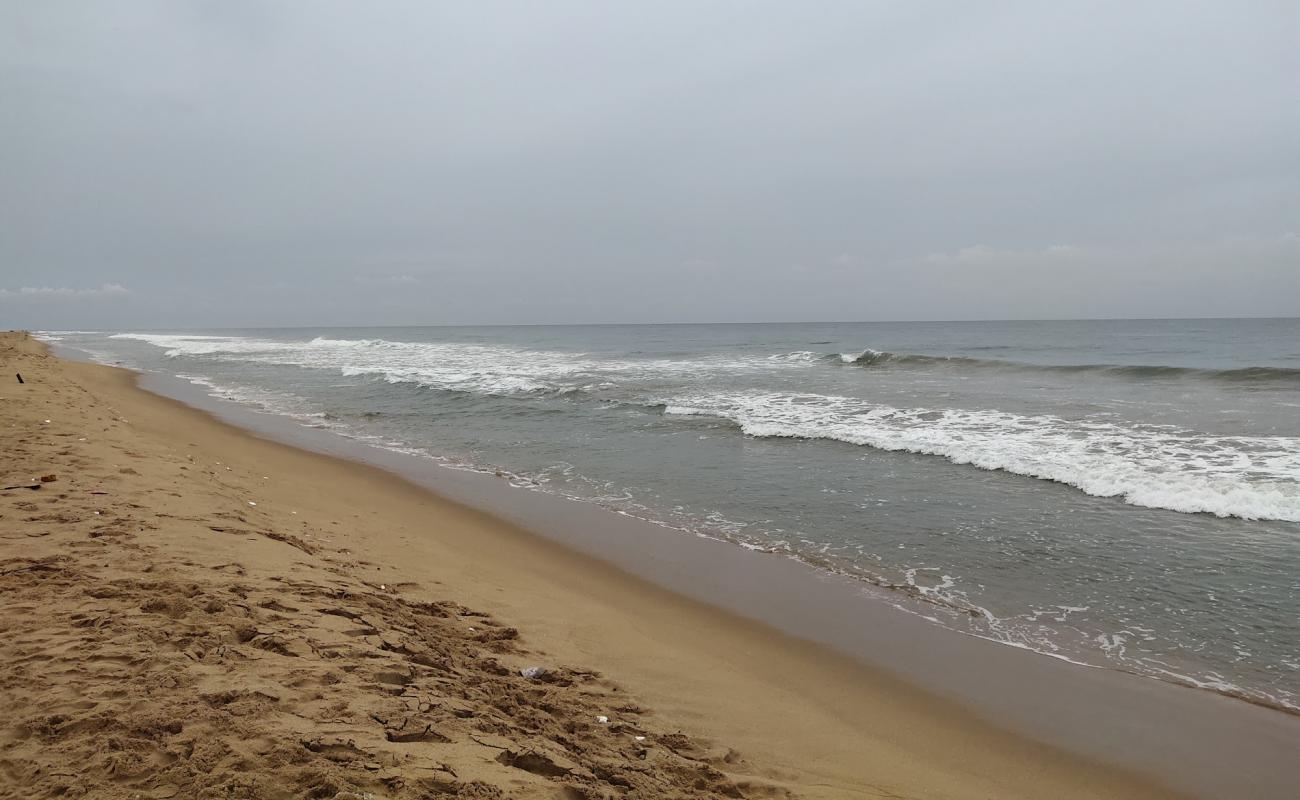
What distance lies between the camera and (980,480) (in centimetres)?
925

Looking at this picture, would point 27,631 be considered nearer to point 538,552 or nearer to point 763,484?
point 538,552

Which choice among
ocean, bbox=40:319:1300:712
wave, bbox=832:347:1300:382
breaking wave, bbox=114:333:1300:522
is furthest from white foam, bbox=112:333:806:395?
wave, bbox=832:347:1300:382

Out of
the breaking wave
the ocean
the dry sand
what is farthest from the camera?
the breaking wave

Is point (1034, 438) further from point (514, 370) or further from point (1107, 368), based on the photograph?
point (514, 370)

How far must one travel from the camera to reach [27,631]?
304cm

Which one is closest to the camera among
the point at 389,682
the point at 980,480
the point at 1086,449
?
the point at 389,682

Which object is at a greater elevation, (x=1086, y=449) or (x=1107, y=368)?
(x=1107, y=368)

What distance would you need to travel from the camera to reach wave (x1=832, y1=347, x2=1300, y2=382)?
70.1 feet

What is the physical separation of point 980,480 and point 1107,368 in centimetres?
2089

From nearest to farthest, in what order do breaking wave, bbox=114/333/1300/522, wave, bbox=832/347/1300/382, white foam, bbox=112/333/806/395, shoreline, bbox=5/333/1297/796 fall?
shoreline, bbox=5/333/1297/796 < breaking wave, bbox=114/333/1300/522 < wave, bbox=832/347/1300/382 < white foam, bbox=112/333/806/395

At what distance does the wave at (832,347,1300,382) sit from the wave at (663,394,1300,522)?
13744mm

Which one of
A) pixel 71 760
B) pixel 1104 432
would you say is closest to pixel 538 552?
pixel 71 760

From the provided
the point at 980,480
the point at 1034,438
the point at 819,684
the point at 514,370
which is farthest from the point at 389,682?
the point at 514,370

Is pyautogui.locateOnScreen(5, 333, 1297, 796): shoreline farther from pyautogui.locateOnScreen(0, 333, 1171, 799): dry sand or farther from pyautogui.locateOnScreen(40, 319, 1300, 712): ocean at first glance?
pyautogui.locateOnScreen(40, 319, 1300, 712): ocean
